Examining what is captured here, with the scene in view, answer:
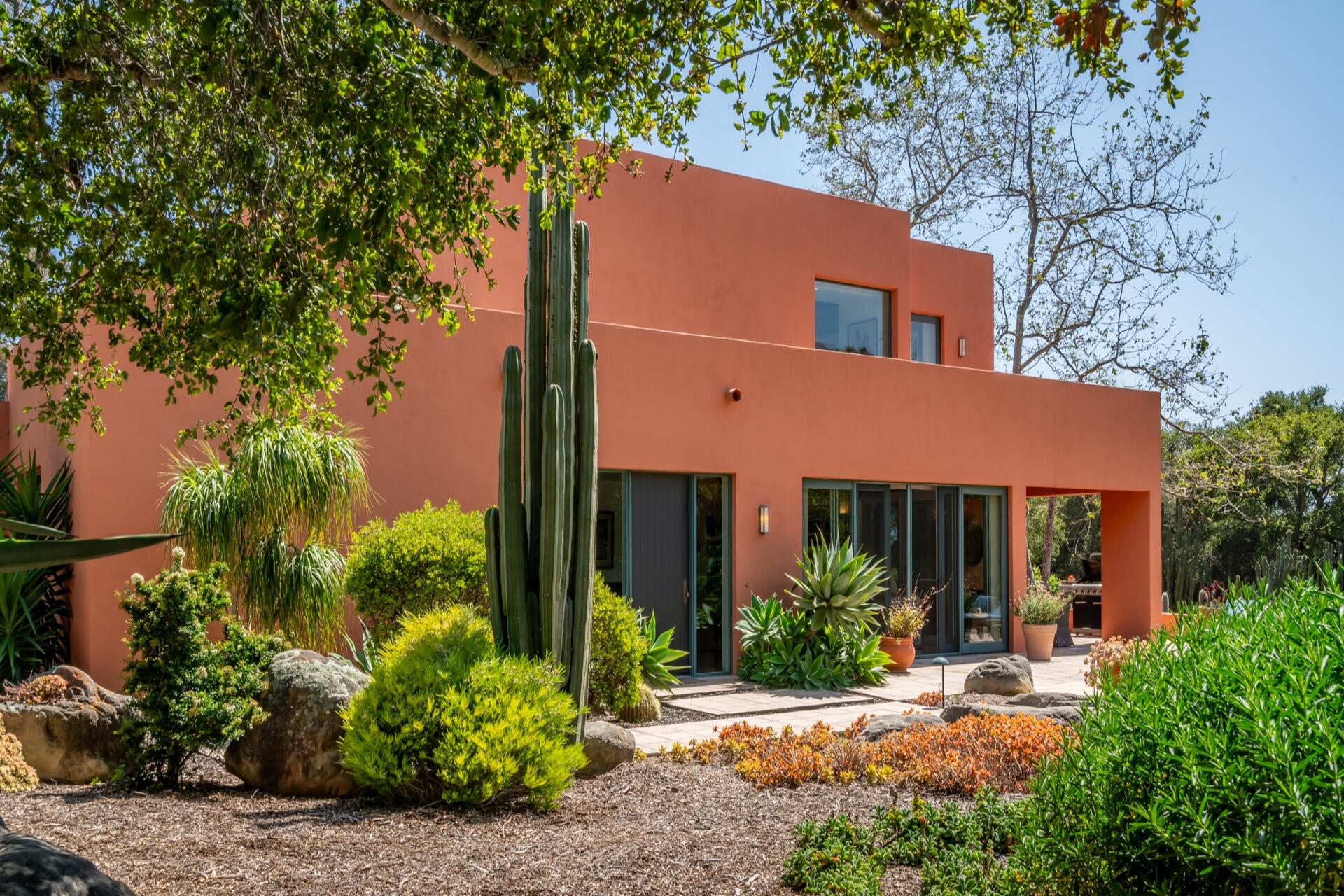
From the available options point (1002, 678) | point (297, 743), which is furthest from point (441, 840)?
point (1002, 678)

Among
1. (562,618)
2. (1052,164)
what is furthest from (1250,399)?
(562,618)

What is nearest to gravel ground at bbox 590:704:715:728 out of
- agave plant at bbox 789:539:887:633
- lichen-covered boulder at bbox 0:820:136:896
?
agave plant at bbox 789:539:887:633

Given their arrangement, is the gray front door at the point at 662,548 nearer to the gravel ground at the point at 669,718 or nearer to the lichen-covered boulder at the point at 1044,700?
the gravel ground at the point at 669,718

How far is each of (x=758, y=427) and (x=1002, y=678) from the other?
13.5ft

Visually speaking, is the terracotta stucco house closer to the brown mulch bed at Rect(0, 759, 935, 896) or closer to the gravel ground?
the gravel ground

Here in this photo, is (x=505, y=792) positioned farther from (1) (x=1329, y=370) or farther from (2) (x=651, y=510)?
(1) (x=1329, y=370)

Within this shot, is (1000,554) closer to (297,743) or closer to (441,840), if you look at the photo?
(297,743)

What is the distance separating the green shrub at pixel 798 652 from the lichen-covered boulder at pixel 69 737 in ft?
23.3

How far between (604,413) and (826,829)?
7.28m

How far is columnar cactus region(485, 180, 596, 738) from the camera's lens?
6676mm

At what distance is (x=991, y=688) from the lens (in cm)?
1061

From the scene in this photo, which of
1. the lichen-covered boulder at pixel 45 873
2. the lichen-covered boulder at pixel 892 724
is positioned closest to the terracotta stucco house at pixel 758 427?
the lichen-covered boulder at pixel 892 724

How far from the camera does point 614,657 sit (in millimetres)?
9078

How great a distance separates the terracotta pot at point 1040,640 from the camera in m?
15.3
